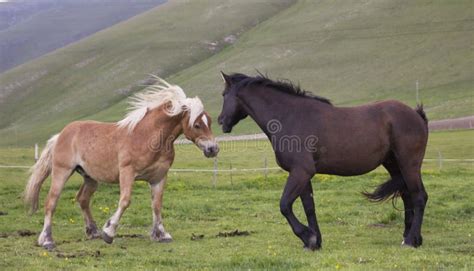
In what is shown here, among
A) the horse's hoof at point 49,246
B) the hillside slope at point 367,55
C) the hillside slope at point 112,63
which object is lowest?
the hillside slope at point 112,63

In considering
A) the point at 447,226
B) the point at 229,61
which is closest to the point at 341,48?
the point at 229,61

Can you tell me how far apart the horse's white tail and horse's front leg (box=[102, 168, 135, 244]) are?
6.02 ft

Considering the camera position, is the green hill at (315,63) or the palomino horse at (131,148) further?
the green hill at (315,63)

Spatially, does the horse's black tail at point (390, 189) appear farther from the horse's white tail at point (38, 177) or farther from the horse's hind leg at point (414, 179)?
the horse's white tail at point (38, 177)

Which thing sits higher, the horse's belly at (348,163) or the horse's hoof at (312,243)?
the horse's belly at (348,163)

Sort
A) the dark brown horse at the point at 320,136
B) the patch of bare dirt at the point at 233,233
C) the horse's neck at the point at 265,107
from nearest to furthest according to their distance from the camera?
the dark brown horse at the point at 320,136 < the horse's neck at the point at 265,107 < the patch of bare dirt at the point at 233,233

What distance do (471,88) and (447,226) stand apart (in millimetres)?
71996

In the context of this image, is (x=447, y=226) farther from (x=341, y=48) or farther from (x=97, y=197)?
(x=341, y=48)

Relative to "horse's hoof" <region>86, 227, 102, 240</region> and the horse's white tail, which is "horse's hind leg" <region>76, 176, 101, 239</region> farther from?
the horse's white tail

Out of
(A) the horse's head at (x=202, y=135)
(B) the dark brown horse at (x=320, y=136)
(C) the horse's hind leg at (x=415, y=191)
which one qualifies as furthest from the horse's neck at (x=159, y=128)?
(C) the horse's hind leg at (x=415, y=191)

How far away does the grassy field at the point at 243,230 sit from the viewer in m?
9.41

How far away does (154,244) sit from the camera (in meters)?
11.7

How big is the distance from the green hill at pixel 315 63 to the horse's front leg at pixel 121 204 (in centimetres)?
5983

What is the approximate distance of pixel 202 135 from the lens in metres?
11.8
